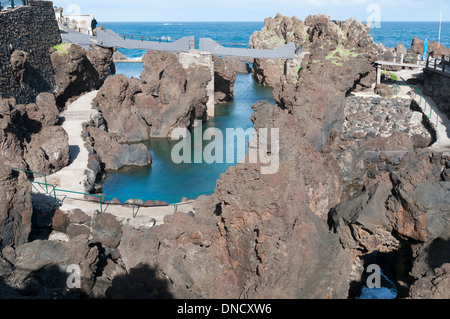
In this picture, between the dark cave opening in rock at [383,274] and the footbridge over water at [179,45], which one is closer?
the dark cave opening in rock at [383,274]

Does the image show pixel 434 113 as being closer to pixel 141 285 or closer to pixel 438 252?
pixel 438 252

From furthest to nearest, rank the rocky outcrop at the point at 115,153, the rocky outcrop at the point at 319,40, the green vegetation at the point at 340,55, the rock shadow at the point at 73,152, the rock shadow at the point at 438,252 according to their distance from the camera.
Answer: the rocky outcrop at the point at 319,40, the green vegetation at the point at 340,55, the rocky outcrop at the point at 115,153, the rock shadow at the point at 73,152, the rock shadow at the point at 438,252

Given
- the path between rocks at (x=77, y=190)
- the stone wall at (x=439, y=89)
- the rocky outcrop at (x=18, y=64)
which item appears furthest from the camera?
the stone wall at (x=439, y=89)

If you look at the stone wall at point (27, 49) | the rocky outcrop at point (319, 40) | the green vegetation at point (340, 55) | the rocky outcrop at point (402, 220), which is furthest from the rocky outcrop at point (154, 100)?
the rocky outcrop at point (402, 220)

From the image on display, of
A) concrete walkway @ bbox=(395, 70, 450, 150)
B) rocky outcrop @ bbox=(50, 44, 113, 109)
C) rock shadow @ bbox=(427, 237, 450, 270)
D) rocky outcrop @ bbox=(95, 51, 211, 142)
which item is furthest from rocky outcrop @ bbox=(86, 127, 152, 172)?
rock shadow @ bbox=(427, 237, 450, 270)

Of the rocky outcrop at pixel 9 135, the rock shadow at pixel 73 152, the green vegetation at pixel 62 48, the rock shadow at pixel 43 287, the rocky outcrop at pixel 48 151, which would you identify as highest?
the green vegetation at pixel 62 48

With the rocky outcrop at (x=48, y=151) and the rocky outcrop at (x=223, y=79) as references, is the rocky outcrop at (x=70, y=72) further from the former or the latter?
Answer: the rocky outcrop at (x=223, y=79)

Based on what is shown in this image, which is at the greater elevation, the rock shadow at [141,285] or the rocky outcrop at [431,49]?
the rocky outcrop at [431,49]
